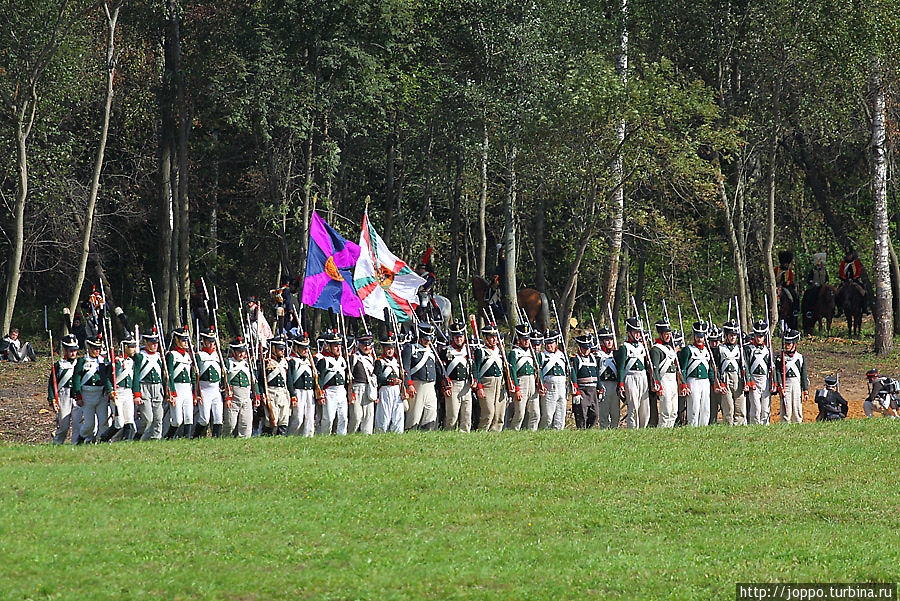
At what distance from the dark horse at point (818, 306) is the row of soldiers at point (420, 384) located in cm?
1718

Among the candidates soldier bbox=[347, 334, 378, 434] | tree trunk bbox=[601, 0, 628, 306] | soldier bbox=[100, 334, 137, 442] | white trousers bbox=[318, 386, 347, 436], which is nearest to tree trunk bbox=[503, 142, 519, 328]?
tree trunk bbox=[601, 0, 628, 306]

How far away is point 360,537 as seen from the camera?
10805mm

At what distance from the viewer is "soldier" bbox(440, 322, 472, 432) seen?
60.0ft

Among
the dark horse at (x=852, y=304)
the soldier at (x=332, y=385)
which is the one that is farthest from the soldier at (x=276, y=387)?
the dark horse at (x=852, y=304)

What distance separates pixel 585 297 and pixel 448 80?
15750mm

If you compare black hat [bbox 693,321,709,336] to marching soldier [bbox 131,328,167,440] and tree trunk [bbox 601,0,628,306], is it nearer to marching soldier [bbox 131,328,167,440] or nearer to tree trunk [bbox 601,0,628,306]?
marching soldier [bbox 131,328,167,440]

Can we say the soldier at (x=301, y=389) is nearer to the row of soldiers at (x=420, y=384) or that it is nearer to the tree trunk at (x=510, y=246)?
the row of soldiers at (x=420, y=384)

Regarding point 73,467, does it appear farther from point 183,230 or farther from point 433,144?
point 433,144

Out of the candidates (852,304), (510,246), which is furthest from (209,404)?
(852,304)

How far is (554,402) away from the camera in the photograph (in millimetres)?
18594

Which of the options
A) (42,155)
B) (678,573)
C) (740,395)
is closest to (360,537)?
(678,573)

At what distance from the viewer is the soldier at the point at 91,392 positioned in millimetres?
16250

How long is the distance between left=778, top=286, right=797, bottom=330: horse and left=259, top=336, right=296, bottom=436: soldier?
2420 cm

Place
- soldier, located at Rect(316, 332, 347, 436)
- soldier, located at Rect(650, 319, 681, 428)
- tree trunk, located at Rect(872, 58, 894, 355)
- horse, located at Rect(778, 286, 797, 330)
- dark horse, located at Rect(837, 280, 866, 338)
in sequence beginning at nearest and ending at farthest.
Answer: soldier, located at Rect(316, 332, 347, 436), soldier, located at Rect(650, 319, 681, 428), tree trunk, located at Rect(872, 58, 894, 355), dark horse, located at Rect(837, 280, 866, 338), horse, located at Rect(778, 286, 797, 330)
